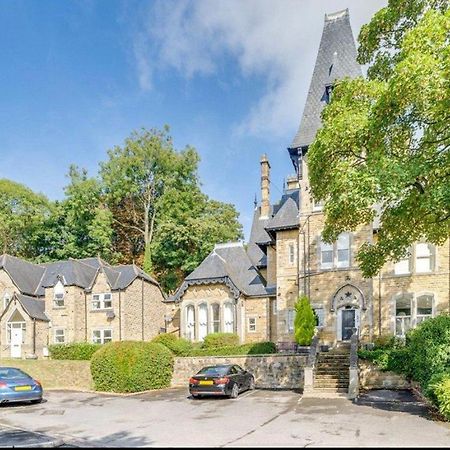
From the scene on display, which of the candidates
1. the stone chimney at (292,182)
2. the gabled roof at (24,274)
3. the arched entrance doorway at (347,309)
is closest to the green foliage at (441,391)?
the arched entrance doorway at (347,309)

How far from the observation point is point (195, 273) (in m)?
31.9

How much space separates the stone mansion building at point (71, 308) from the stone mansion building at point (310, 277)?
532cm

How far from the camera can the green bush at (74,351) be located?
30438 millimetres

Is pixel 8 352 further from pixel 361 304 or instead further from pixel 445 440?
pixel 445 440

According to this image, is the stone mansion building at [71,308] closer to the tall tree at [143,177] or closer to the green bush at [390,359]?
the tall tree at [143,177]

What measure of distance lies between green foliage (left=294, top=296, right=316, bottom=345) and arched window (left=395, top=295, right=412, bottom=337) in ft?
16.7

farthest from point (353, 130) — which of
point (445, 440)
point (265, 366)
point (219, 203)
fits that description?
point (219, 203)

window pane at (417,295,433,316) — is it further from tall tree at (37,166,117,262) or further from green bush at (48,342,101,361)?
tall tree at (37,166,117,262)

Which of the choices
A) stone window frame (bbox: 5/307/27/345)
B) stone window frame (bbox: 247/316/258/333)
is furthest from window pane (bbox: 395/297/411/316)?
stone window frame (bbox: 5/307/27/345)

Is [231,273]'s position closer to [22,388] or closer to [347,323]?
[347,323]

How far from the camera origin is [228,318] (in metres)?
30.4

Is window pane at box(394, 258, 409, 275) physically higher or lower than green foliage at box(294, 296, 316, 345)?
higher

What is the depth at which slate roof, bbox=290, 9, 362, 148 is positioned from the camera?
29141 millimetres

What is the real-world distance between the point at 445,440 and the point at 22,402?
580 inches
